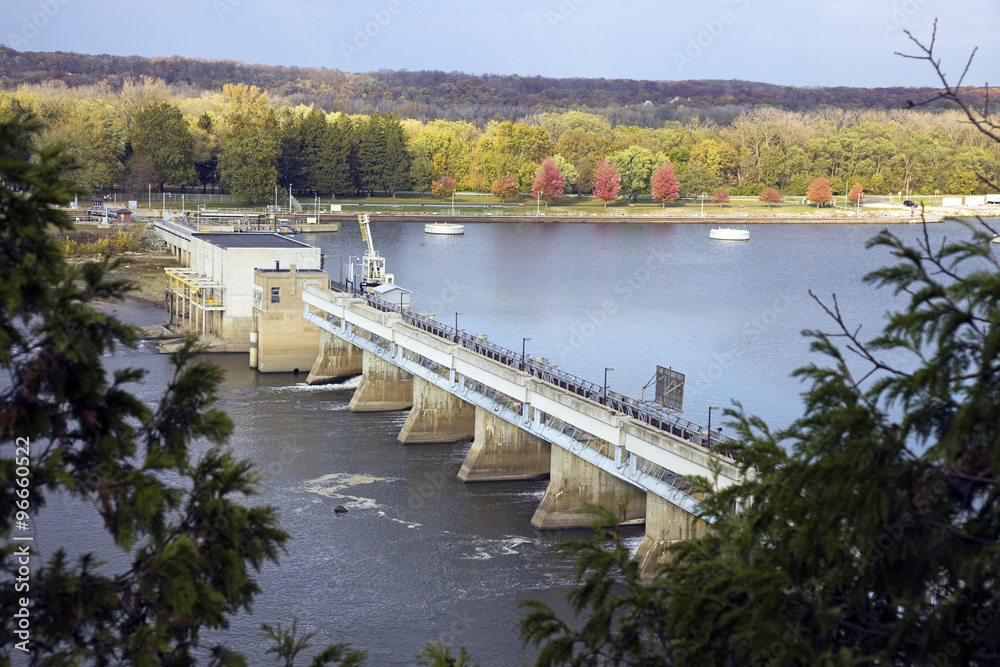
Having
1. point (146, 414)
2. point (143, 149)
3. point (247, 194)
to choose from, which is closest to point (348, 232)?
point (247, 194)

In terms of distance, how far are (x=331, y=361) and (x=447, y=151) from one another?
103124 mm

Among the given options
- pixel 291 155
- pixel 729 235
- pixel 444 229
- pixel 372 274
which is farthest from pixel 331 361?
pixel 291 155

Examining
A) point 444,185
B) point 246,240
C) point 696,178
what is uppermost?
point 696,178

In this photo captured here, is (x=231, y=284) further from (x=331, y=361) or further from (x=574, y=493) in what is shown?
(x=574, y=493)

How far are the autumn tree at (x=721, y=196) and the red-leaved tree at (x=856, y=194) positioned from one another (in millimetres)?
16914

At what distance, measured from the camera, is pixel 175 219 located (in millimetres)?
95812

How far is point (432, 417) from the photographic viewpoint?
44.6 m

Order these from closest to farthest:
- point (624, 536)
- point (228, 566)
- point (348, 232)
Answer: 1. point (228, 566)
2. point (624, 536)
3. point (348, 232)

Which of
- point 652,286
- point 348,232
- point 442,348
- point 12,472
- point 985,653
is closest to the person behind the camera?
point 985,653

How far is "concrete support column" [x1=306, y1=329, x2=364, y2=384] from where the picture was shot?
185ft

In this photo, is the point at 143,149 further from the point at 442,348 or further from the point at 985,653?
the point at 985,653

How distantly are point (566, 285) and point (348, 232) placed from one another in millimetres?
43861

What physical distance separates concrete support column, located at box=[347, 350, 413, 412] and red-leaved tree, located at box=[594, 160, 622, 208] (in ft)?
354

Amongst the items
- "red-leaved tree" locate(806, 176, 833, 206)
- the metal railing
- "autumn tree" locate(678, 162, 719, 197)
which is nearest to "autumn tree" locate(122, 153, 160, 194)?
"autumn tree" locate(678, 162, 719, 197)
